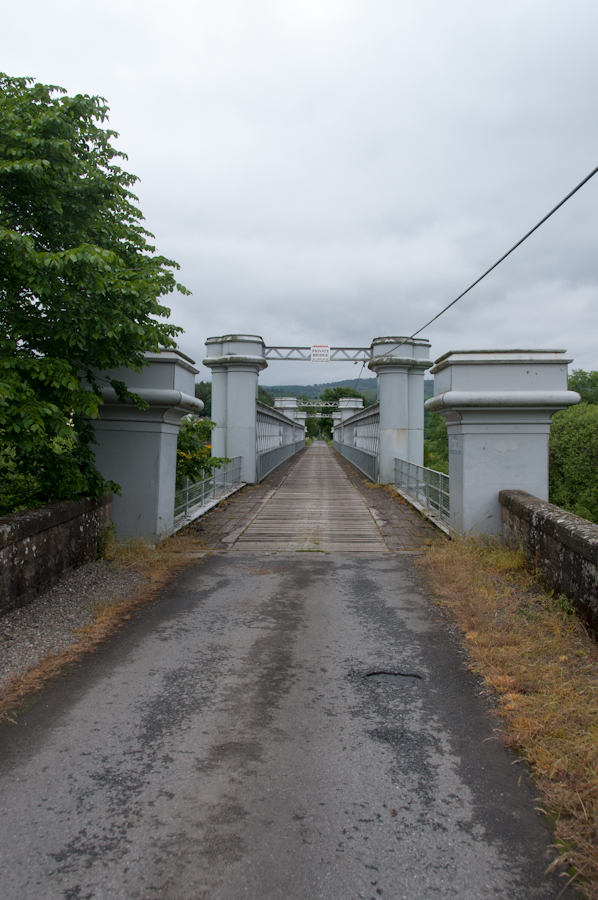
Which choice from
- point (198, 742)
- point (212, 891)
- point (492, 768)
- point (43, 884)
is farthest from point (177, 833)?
point (492, 768)

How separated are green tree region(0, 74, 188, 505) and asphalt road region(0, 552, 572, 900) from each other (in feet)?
6.96

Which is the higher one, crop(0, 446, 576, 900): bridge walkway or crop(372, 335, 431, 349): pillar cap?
crop(372, 335, 431, 349): pillar cap

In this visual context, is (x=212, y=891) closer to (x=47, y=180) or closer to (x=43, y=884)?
(x=43, y=884)

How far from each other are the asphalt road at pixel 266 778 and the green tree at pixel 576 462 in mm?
32567

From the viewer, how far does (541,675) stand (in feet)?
12.4

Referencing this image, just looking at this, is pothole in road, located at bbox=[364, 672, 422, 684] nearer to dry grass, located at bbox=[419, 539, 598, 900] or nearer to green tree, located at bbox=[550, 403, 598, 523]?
dry grass, located at bbox=[419, 539, 598, 900]

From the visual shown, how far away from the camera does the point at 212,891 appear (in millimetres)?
2086

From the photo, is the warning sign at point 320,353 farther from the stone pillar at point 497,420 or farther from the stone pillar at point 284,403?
the stone pillar at point 284,403

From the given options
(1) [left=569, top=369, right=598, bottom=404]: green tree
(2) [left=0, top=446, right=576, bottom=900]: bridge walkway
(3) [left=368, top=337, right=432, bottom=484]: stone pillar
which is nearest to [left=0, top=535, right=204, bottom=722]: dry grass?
(2) [left=0, top=446, right=576, bottom=900]: bridge walkway

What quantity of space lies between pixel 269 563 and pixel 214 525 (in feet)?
9.72

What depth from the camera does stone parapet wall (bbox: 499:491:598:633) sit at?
462cm

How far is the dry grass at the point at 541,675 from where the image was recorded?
2.52 metres

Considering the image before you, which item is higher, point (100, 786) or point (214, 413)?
point (214, 413)

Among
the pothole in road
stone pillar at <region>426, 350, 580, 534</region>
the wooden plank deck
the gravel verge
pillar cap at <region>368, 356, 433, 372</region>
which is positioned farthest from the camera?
pillar cap at <region>368, 356, 433, 372</region>
